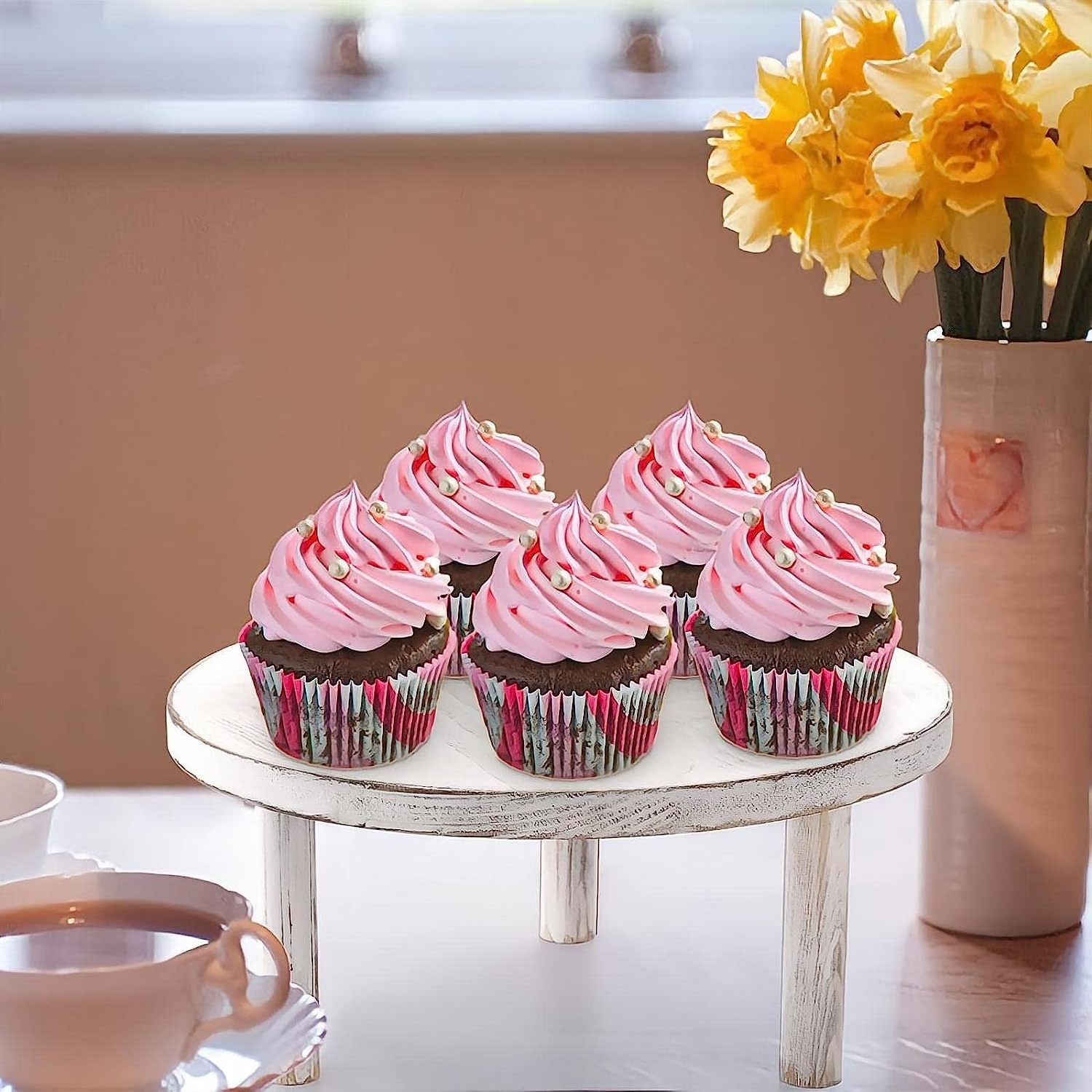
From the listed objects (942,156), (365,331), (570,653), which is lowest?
(570,653)

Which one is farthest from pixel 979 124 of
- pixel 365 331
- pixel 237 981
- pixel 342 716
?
pixel 365 331

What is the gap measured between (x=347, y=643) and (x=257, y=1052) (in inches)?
10.7

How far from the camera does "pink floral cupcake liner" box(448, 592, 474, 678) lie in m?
1.13

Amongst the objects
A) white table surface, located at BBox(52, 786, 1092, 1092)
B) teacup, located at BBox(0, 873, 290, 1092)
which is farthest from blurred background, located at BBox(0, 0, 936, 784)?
teacup, located at BBox(0, 873, 290, 1092)

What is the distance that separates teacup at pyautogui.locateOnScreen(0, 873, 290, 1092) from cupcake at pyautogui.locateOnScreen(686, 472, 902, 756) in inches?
13.3

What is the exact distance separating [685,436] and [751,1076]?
1.41 ft

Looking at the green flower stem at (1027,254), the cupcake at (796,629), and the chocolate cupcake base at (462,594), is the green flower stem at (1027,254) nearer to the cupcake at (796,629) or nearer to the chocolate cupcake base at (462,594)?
the cupcake at (796,629)

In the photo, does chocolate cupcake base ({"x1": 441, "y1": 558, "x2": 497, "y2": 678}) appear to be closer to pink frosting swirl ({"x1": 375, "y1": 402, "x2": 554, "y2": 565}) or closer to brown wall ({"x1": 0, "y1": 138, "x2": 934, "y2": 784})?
pink frosting swirl ({"x1": 375, "y1": 402, "x2": 554, "y2": 565})

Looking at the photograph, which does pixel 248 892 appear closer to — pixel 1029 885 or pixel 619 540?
pixel 619 540

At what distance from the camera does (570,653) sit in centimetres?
96

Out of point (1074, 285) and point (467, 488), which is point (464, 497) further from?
point (1074, 285)

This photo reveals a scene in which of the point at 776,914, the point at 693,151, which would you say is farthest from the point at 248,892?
the point at 693,151

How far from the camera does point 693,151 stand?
185 centimetres

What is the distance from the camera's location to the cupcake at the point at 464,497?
3.71 ft
